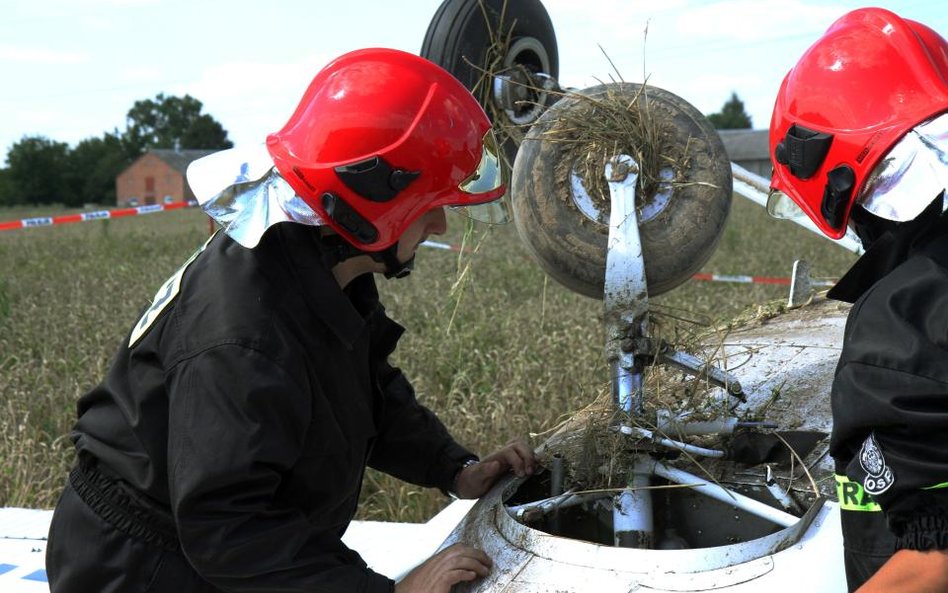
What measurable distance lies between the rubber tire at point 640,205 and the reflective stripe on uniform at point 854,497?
3.90 ft

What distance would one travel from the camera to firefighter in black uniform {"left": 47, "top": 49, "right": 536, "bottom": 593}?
2.01 metres

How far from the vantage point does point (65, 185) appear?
66812 millimetres

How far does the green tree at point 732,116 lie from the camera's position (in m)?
96.4

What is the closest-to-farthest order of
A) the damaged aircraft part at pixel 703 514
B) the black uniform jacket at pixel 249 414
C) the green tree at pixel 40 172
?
the black uniform jacket at pixel 249 414 → the damaged aircraft part at pixel 703 514 → the green tree at pixel 40 172

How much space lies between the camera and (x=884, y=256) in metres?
1.98

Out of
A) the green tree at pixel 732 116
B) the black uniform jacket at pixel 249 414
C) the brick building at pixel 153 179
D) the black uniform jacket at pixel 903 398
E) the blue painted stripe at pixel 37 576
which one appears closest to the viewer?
the black uniform jacket at pixel 903 398

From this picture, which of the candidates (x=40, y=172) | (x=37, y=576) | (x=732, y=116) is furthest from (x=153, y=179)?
(x=37, y=576)

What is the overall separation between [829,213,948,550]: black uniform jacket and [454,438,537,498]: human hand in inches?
49.3

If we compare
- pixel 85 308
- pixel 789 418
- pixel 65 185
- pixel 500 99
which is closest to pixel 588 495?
pixel 789 418

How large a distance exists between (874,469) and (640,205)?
4.66 feet

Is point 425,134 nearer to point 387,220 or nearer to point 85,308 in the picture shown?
point 387,220

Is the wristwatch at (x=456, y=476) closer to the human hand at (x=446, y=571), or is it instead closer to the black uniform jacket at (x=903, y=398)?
the human hand at (x=446, y=571)

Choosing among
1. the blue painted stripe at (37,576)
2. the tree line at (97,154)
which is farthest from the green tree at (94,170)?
the blue painted stripe at (37,576)

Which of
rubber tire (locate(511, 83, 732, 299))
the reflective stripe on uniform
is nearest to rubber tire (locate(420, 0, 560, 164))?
rubber tire (locate(511, 83, 732, 299))
